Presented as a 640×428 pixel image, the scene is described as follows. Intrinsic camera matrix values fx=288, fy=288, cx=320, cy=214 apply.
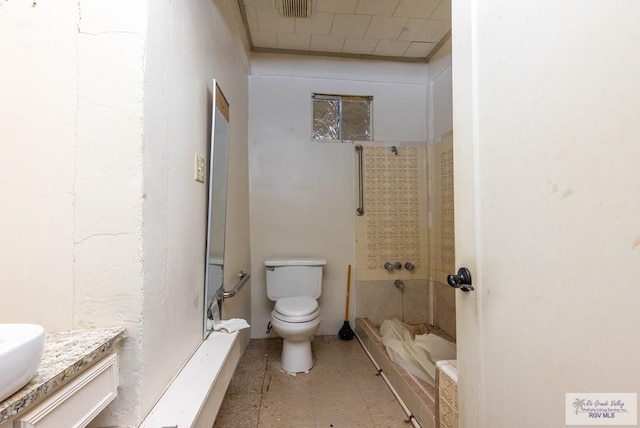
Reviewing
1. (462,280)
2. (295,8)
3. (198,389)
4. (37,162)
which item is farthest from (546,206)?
(295,8)

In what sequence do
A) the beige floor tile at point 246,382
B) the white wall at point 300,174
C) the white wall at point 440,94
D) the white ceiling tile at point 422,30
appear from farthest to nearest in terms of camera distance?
the white wall at point 300,174 → the white wall at point 440,94 → the white ceiling tile at point 422,30 → the beige floor tile at point 246,382

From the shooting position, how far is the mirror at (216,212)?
1347mm

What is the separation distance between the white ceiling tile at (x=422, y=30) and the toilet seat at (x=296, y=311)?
2.25 meters

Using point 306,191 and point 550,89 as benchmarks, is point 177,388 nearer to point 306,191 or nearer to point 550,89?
point 550,89

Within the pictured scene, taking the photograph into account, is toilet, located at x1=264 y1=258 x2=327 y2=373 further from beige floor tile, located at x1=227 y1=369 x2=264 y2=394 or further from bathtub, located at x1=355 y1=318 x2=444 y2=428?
bathtub, located at x1=355 y1=318 x2=444 y2=428

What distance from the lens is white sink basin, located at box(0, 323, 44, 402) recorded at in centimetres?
46

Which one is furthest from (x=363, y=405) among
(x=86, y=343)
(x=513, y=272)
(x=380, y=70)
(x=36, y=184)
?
(x=380, y=70)

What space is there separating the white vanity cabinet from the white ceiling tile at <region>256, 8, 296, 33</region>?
2259 mm

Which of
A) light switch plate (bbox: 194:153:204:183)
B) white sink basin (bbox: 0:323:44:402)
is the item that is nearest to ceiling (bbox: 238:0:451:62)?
light switch plate (bbox: 194:153:204:183)

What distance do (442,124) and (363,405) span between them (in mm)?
2261

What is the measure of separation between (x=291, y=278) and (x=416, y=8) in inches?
87.9

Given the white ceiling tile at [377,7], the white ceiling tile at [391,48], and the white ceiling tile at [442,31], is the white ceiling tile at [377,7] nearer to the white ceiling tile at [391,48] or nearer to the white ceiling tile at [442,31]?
the white ceiling tile at [391,48]

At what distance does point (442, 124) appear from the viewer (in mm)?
2557

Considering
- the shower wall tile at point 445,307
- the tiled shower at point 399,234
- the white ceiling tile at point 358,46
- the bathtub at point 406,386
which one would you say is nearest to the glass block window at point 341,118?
the tiled shower at point 399,234
